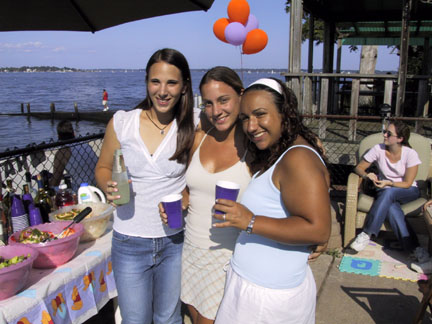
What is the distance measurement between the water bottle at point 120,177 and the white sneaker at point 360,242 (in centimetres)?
333

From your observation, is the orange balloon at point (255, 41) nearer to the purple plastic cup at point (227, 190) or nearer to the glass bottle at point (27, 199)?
the glass bottle at point (27, 199)

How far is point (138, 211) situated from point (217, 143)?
1.93 feet

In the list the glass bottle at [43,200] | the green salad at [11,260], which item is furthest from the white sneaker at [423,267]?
the green salad at [11,260]

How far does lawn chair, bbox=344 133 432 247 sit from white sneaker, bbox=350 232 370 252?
189 mm

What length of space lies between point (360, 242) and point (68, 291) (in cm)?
344

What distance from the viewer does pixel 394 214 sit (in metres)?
4.36

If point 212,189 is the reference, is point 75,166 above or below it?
below

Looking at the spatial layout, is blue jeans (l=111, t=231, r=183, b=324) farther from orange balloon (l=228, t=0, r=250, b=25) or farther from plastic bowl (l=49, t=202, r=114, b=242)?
orange balloon (l=228, t=0, r=250, b=25)

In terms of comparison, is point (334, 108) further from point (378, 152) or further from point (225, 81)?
point (225, 81)

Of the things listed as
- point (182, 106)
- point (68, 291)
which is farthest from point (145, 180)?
point (68, 291)

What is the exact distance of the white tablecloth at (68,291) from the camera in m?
1.83

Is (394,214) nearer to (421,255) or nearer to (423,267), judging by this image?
(421,255)

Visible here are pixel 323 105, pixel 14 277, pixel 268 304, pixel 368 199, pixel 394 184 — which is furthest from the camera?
pixel 323 105

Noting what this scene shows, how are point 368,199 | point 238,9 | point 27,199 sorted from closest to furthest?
1. point 27,199
2. point 368,199
3. point 238,9
